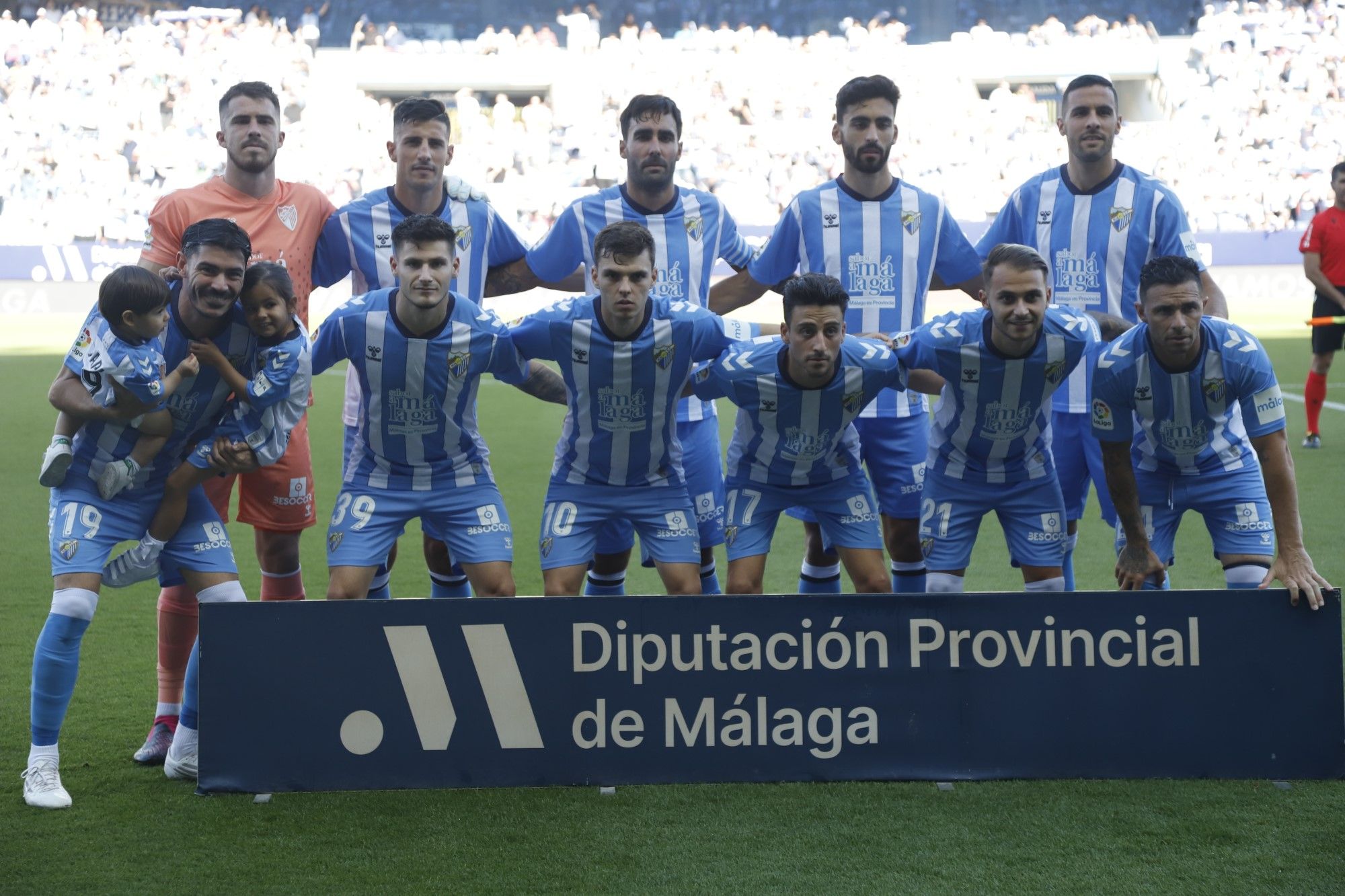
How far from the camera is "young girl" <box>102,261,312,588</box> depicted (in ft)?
12.5

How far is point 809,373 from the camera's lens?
162 inches

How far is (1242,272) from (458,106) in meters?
16.0

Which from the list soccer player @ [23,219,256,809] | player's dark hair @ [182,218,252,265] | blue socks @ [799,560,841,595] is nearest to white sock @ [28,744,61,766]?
soccer player @ [23,219,256,809]

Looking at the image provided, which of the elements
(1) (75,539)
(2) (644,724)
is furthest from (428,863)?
(1) (75,539)

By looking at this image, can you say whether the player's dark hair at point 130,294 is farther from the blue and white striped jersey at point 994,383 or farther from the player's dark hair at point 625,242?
the blue and white striped jersey at point 994,383

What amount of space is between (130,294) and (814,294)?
6.15ft

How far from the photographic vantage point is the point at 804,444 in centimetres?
427

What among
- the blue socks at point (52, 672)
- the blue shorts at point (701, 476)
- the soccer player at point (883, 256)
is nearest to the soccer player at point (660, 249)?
the blue shorts at point (701, 476)

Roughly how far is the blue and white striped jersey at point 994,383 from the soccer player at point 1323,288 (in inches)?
232

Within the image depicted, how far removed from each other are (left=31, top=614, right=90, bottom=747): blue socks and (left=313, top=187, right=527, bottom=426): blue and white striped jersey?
126cm

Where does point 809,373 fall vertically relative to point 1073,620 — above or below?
above

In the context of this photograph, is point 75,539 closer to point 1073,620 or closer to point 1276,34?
point 1073,620

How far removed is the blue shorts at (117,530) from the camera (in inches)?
146

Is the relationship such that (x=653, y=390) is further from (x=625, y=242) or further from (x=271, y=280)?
(x=271, y=280)
